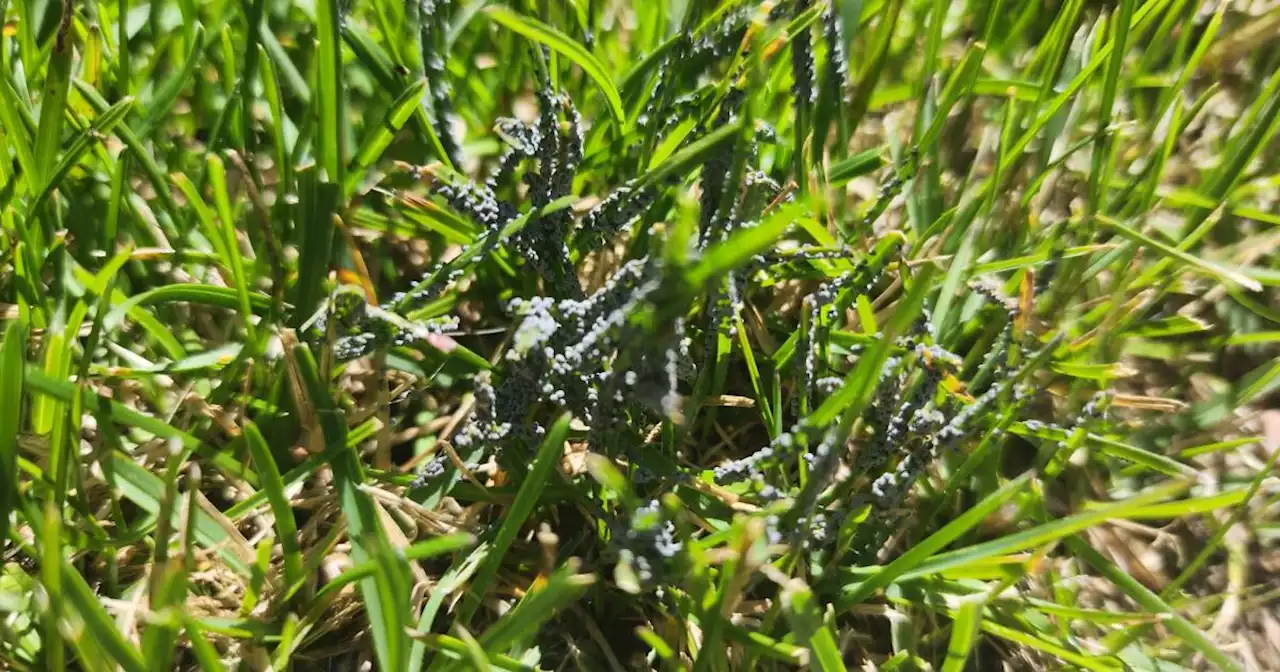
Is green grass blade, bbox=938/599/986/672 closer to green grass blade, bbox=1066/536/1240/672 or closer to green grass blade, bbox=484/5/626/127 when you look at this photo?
green grass blade, bbox=1066/536/1240/672

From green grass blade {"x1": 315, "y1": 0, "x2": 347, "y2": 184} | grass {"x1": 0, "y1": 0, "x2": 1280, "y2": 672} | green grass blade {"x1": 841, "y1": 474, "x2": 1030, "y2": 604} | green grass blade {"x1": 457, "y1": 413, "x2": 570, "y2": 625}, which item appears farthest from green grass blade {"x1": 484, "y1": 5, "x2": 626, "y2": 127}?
green grass blade {"x1": 841, "y1": 474, "x2": 1030, "y2": 604}

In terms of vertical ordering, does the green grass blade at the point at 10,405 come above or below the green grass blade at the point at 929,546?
above

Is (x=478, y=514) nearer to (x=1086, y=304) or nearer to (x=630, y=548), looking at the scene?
(x=630, y=548)

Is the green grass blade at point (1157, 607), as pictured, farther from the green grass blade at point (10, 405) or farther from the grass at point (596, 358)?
the green grass blade at point (10, 405)

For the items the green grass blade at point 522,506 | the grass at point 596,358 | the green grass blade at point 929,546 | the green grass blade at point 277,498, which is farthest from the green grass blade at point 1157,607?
the green grass blade at point 277,498

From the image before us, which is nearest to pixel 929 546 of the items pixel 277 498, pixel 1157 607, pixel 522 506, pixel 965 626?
pixel 965 626

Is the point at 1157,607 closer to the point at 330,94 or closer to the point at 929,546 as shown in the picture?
the point at 929,546

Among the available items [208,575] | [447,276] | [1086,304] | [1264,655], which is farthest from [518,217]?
[1264,655]

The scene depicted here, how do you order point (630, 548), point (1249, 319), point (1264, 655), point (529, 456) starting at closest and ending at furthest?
point (630, 548) → point (529, 456) → point (1264, 655) → point (1249, 319)
